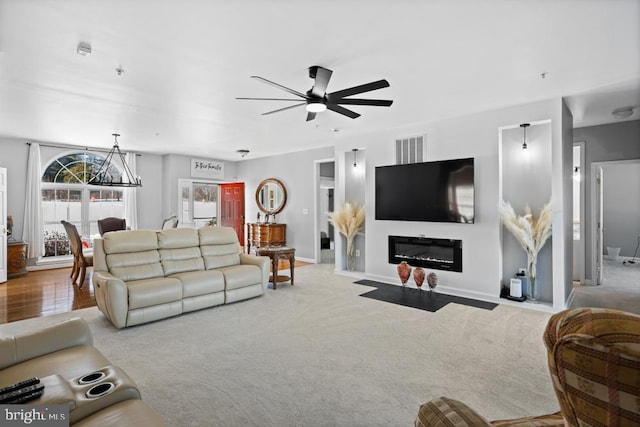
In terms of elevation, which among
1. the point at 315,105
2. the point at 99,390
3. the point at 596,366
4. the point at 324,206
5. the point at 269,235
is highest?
the point at 315,105

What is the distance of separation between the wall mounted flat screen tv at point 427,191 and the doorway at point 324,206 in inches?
82.6

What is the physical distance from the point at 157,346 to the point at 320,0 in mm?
3288

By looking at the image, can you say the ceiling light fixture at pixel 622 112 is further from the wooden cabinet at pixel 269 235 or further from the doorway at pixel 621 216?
the wooden cabinet at pixel 269 235

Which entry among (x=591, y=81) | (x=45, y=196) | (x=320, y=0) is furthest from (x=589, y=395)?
(x=45, y=196)

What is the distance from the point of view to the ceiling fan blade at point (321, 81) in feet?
9.51

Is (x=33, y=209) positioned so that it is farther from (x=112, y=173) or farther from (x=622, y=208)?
(x=622, y=208)

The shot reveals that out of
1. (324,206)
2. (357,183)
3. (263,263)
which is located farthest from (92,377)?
(324,206)

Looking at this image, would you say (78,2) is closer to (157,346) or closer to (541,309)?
(157,346)

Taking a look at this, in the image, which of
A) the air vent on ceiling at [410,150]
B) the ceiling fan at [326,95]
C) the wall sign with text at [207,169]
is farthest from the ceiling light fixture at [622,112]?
the wall sign with text at [207,169]

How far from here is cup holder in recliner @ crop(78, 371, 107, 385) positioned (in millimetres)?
1559

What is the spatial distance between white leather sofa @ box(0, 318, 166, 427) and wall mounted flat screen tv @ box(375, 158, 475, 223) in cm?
449

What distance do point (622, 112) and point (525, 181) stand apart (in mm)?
1696

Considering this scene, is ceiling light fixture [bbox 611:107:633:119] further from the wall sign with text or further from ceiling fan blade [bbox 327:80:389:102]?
the wall sign with text

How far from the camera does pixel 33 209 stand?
6.77m
